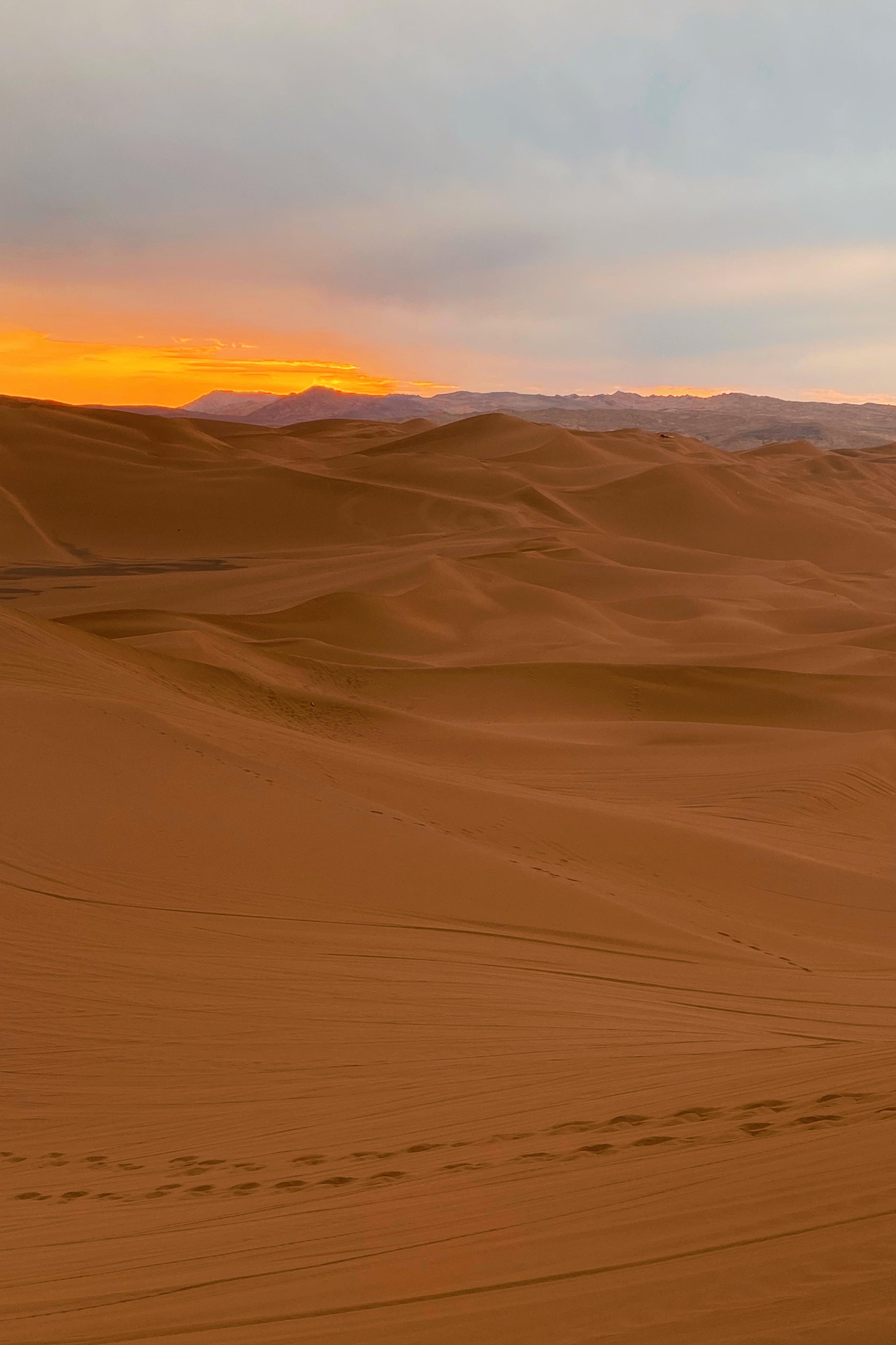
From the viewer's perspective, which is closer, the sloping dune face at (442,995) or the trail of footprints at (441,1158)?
the sloping dune face at (442,995)

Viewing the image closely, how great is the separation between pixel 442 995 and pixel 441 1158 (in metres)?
1.90

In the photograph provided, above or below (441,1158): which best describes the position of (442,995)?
below

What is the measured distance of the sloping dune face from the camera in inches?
125

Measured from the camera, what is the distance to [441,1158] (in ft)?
13.6

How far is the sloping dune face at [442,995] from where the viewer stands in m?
3.18

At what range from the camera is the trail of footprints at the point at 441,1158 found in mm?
3992

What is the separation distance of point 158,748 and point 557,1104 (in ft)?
17.8

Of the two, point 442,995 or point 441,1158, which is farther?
point 442,995

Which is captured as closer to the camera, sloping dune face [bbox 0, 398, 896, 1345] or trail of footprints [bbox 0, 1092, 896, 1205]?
sloping dune face [bbox 0, 398, 896, 1345]

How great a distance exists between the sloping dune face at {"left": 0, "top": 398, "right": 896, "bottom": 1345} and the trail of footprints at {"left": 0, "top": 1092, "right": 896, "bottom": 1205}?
2cm

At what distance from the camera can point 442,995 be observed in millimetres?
6043

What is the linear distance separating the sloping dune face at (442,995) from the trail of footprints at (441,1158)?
2 centimetres

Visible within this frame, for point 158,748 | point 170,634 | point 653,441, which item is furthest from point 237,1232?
point 653,441

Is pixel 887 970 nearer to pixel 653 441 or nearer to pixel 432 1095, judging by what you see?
pixel 432 1095
